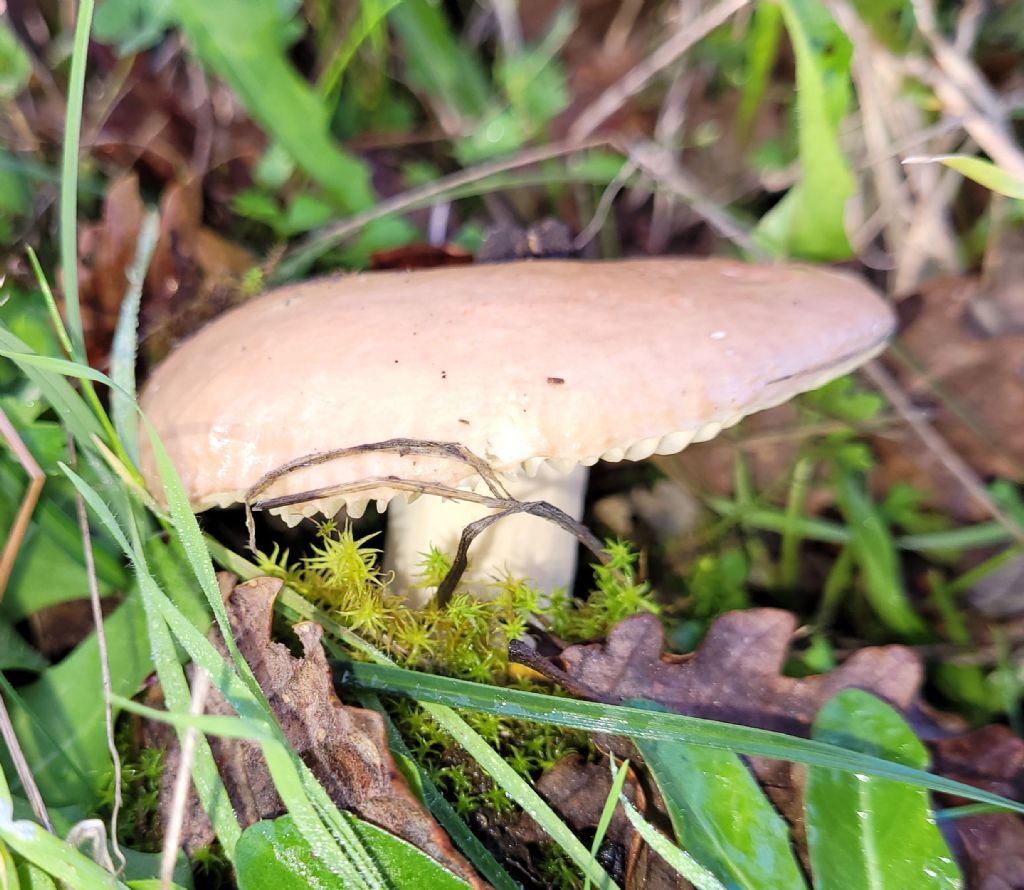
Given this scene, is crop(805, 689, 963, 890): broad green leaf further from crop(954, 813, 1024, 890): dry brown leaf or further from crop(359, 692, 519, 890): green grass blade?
crop(359, 692, 519, 890): green grass blade

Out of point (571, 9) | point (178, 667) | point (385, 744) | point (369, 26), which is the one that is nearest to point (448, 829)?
point (385, 744)

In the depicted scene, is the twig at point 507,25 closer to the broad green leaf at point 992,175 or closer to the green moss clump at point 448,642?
the broad green leaf at point 992,175

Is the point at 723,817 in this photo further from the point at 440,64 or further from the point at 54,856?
the point at 440,64

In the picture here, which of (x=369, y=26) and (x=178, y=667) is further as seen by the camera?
(x=369, y=26)

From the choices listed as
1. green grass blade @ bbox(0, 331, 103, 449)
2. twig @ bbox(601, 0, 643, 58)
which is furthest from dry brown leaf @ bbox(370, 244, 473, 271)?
twig @ bbox(601, 0, 643, 58)

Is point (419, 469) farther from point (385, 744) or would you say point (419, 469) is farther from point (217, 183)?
point (217, 183)

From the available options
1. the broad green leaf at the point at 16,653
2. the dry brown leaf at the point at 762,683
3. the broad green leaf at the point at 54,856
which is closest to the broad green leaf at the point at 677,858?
the dry brown leaf at the point at 762,683
